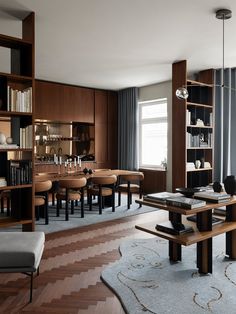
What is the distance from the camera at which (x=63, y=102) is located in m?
7.12

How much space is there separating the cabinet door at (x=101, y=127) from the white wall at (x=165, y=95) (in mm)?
1028

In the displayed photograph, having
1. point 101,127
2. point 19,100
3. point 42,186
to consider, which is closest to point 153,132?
point 101,127

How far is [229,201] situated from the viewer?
2.90 m

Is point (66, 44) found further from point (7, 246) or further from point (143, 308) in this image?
point (143, 308)

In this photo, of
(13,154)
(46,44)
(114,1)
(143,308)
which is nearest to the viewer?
(143,308)

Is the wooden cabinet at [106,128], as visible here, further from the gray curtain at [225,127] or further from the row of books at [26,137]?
the row of books at [26,137]

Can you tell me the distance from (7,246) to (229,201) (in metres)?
2.07

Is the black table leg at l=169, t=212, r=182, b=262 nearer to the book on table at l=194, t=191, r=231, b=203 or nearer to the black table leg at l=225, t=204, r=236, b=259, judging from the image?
the book on table at l=194, t=191, r=231, b=203

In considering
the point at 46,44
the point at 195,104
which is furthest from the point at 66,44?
the point at 195,104

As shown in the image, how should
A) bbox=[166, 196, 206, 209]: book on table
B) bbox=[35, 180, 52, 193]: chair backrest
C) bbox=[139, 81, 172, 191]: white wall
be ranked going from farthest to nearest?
1. bbox=[139, 81, 172, 191]: white wall
2. bbox=[35, 180, 52, 193]: chair backrest
3. bbox=[166, 196, 206, 209]: book on table

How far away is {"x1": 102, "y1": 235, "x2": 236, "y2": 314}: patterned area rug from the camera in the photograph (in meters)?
2.22

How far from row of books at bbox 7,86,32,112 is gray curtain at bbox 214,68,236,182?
3694 mm

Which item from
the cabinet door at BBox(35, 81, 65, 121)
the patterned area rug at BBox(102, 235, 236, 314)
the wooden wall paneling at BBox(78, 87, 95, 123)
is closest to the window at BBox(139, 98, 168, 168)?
the wooden wall paneling at BBox(78, 87, 95, 123)

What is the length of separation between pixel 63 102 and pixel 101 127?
4.24 ft
